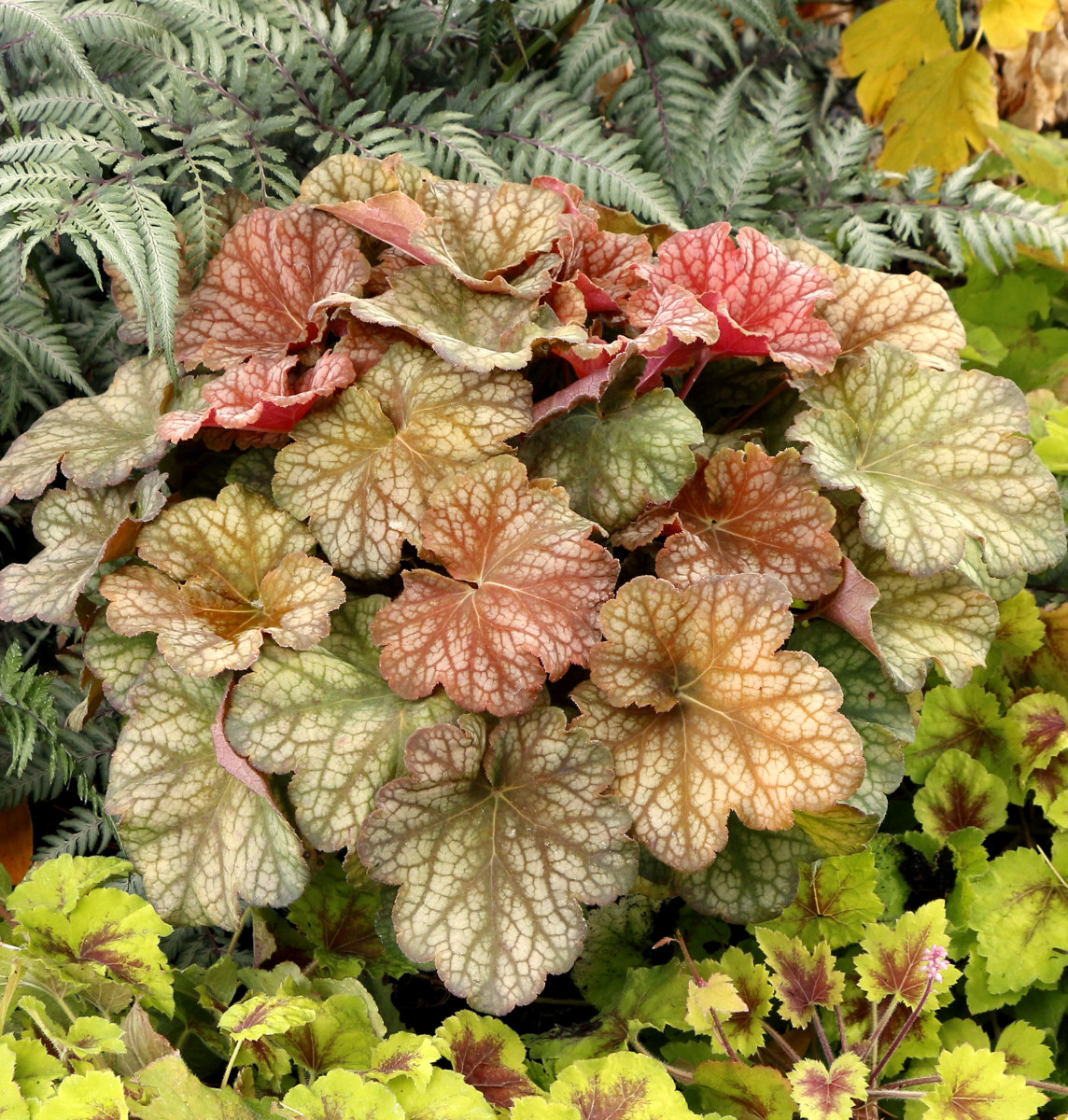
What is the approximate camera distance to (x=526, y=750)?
3.79 ft

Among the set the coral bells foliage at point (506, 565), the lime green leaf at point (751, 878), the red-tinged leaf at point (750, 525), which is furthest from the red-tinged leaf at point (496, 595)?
the lime green leaf at point (751, 878)

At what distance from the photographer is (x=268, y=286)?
4.55 ft

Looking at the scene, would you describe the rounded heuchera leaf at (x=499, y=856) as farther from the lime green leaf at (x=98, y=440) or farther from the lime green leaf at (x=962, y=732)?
the lime green leaf at (x=962, y=732)

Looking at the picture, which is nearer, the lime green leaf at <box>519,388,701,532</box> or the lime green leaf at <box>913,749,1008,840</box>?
the lime green leaf at <box>519,388,701,532</box>

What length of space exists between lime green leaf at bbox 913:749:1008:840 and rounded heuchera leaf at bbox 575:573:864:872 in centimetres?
53

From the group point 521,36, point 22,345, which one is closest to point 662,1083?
point 22,345

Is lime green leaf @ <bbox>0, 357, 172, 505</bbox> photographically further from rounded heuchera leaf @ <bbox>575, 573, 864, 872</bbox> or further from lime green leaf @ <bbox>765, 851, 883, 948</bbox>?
lime green leaf @ <bbox>765, 851, 883, 948</bbox>

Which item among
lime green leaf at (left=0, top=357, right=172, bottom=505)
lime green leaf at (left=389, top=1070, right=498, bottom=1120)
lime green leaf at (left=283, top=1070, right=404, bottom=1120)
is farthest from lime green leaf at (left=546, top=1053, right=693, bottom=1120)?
lime green leaf at (left=0, top=357, right=172, bottom=505)

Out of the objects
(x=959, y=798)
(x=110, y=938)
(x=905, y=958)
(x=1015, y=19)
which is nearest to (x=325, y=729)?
(x=110, y=938)

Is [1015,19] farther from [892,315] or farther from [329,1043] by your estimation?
[329,1043]

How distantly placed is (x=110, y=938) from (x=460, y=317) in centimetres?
85

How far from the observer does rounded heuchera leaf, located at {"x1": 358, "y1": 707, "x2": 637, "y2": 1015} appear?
108cm

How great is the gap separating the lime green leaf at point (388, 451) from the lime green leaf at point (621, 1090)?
1.96ft

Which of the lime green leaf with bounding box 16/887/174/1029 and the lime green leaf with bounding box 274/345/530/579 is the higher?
the lime green leaf with bounding box 274/345/530/579
